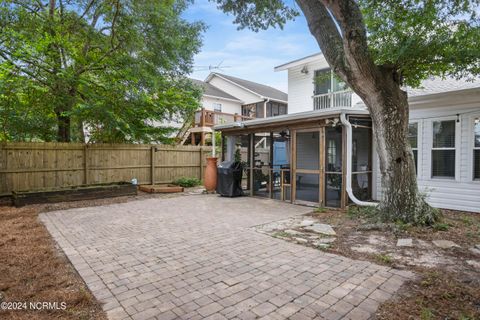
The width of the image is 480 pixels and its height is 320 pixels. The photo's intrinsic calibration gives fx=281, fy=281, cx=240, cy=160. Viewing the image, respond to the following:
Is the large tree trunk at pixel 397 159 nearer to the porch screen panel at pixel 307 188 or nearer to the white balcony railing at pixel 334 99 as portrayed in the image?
the porch screen panel at pixel 307 188

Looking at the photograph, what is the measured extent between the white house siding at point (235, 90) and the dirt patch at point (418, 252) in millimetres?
14704

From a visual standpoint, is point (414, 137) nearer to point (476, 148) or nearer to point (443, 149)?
point (443, 149)

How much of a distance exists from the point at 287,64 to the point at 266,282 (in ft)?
34.3

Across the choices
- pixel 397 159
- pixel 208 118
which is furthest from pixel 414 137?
pixel 208 118

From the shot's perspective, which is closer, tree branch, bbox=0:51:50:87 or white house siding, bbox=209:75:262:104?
tree branch, bbox=0:51:50:87

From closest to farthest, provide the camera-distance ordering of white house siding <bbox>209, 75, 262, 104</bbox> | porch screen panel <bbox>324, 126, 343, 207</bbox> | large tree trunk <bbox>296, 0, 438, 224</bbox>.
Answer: large tree trunk <bbox>296, 0, 438, 224</bbox> < porch screen panel <bbox>324, 126, 343, 207</bbox> < white house siding <bbox>209, 75, 262, 104</bbox>

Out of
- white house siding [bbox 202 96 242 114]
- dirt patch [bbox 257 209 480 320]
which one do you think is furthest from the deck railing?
dirt patch [bbox 257 209 480 320]

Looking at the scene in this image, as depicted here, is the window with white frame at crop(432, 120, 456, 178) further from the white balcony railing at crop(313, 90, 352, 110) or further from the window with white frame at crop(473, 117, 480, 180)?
the white balcony railing at crop(313, 90, 352, 110)

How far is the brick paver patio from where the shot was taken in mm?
2447

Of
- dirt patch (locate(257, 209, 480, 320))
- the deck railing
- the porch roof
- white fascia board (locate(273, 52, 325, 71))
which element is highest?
white fascia board (locate(273, 52, 325, 71))

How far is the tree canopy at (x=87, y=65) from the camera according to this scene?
26.5 ft

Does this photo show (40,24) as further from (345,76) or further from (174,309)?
(174,309)

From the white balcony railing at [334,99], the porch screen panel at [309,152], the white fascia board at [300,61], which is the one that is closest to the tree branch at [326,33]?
the white balcony railing at [334,99]

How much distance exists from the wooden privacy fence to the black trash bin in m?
3.27
